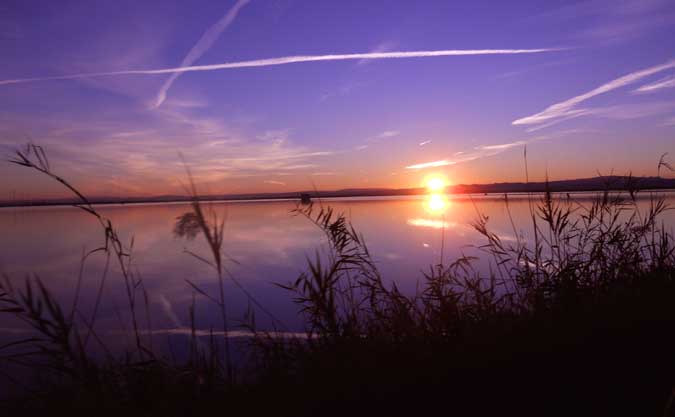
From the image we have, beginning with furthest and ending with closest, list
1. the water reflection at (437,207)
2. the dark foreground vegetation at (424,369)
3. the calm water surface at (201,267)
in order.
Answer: the water reflection at (437,207) → the calm water surface at (201,267) → the dark foreground vegetation at (424,369)

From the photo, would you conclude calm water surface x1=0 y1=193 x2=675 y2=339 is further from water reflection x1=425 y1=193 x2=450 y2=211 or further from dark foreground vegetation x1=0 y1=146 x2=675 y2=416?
water reflection x1=425 y1=193 x2=450 y2=211

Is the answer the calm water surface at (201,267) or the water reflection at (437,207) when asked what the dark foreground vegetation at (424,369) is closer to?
the calm water surface at (201,267)

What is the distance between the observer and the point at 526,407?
6.47 ft

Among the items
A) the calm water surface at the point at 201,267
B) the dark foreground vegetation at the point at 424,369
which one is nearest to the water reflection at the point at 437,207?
the calm water surface at the point at 201,267

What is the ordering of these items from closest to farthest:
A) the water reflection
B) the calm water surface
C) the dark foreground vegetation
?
1. the dark foreground vegetation
2. the calm water surface
3. the water reflection

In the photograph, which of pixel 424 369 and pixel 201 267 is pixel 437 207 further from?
pixel 424 369

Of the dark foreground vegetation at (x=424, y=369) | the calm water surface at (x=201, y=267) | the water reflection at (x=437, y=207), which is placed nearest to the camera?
the dark foreground vegetation at (x=424, y=369)

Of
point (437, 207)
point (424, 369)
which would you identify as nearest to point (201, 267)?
point (424, 369)

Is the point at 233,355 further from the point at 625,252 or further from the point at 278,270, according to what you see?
the point at 278,270

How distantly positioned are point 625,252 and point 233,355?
612cm

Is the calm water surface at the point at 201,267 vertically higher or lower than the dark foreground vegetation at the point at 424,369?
lower

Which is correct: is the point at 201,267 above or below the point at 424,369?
below

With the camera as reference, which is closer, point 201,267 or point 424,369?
point 424,369

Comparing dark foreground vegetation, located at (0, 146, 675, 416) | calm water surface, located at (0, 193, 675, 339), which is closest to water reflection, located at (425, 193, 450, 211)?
calm water surface, located at (0, 193, 675, 339)
